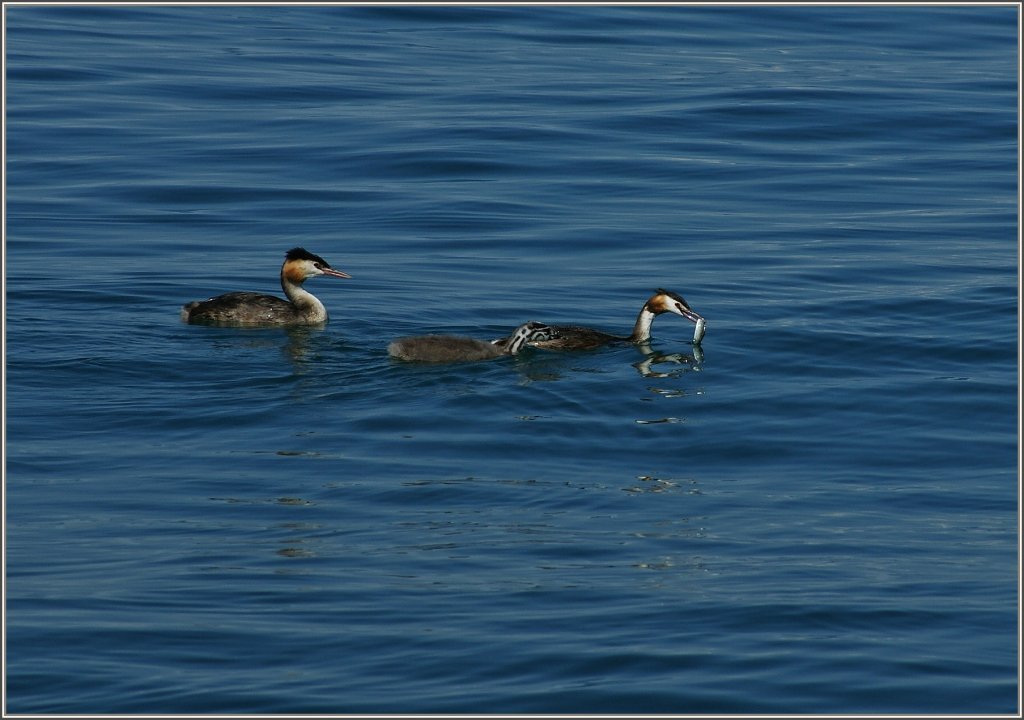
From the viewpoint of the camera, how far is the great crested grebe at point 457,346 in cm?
1513

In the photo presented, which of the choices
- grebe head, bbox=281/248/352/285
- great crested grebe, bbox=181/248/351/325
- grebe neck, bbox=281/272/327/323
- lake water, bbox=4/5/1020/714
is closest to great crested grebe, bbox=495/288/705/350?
lake water, bbox=4/5/1020/714

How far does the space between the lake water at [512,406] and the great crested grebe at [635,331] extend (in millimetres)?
232

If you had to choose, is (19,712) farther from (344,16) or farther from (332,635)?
(344,16)

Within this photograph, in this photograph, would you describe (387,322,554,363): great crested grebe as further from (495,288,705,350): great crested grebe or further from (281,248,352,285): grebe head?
(281,248,352,285): grebe head

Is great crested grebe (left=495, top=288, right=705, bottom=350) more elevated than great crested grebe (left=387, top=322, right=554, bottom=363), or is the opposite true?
great crested grebe (left=495, top=288, right=705, bottom=350)

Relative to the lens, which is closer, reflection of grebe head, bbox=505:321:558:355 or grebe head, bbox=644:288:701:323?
reflection of grebe head, bbox=505:321:558:355

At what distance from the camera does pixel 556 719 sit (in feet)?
28.3

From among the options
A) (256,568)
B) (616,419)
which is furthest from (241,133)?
(256,568)

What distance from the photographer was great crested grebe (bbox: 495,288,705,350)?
619 inches

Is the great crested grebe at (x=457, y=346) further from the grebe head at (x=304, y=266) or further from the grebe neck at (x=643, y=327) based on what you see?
the grebe head at (x=304, y=266)

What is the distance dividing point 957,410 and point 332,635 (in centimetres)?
676

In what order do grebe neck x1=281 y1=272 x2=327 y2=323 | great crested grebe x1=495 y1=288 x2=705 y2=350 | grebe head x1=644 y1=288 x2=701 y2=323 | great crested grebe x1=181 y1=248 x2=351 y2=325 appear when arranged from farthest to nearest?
grebe neck x1=281 y1=272 x2=327 y2=323 < great crested grebe x1=181 y1=248 x2=351 y2=325 < grebe head x1=644 y1=288 x2=701 y2=323 < great crested grebe x1=495 y1=288 x2=705 y2=350

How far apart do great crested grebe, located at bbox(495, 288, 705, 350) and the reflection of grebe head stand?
0.12ft

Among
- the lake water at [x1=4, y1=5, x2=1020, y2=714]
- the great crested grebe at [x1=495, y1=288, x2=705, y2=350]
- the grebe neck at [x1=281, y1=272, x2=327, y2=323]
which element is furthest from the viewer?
the grebe neck at [x1=281, y1=272, x2=327, y2=323]
